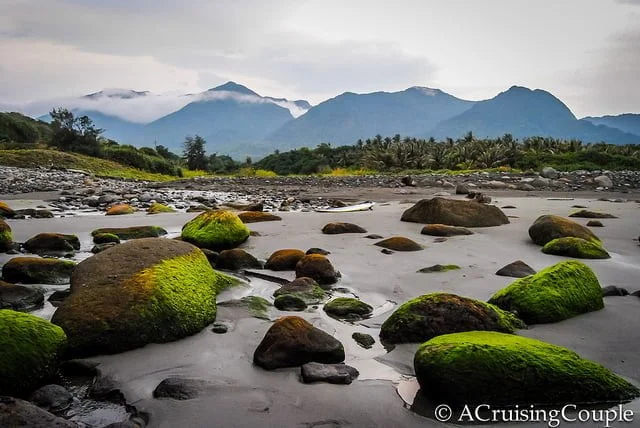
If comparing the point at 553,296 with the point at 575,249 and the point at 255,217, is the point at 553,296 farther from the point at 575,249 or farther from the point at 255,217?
the point at 255,217

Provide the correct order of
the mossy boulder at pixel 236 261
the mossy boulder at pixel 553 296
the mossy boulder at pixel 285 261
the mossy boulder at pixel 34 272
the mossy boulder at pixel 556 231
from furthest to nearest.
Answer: the mossy boulder at pixel 556 231
the mossy boulder at pixel 236 261
the mossy boulder at pixel 285 261
the mossy boulder at pixel 34 272
the mossy boulder at pixel 553 296

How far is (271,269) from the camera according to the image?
5246mm

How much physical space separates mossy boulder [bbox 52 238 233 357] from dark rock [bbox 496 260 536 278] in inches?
117

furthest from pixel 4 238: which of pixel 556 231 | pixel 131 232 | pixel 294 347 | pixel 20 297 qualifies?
pixel 556 231

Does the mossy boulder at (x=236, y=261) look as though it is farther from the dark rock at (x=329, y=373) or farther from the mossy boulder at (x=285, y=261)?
the dark rock at (x=329, y=373)

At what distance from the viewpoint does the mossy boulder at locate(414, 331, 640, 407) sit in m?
2.46

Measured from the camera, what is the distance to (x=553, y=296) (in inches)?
146

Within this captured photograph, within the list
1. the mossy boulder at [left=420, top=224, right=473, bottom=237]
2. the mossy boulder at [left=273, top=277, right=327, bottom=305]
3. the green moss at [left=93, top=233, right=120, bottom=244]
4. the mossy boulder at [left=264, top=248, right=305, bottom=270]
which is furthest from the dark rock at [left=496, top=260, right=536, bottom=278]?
the green moss at [left=93, top=233, right=120, bottom=244]

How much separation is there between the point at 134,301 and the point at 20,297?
1.37 m

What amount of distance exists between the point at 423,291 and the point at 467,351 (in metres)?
1.94

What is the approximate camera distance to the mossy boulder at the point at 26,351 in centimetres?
249

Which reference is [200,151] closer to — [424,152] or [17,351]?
[424,152]

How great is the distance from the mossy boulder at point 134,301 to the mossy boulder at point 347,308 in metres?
0.94

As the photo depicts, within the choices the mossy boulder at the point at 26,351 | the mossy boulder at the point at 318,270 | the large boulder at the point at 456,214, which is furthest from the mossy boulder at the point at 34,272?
the large boulder at the point at 456,214
